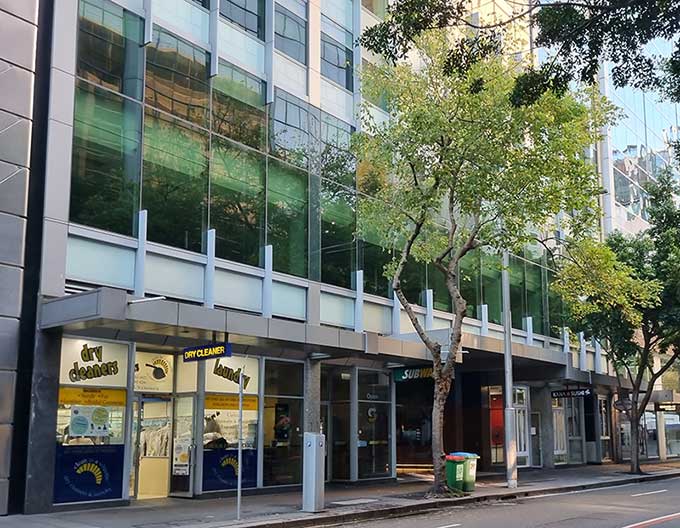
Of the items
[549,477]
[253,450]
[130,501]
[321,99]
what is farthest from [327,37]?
[549,477]

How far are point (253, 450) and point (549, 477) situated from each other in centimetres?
1231

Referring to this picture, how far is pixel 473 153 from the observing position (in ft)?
57.8

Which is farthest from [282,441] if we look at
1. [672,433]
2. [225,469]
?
[672,433]

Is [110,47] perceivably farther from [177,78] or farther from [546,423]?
[546,423]

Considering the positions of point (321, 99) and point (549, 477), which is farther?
point (549, 477)

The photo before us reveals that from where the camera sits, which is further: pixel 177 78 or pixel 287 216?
pixel 287 216

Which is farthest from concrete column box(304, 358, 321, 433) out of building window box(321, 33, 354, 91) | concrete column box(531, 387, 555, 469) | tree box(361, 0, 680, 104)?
concrete column box(531, 387, 555, 469)

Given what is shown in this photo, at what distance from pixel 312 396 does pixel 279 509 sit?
5014mm

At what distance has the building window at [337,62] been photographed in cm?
2244

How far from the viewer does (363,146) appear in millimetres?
19016

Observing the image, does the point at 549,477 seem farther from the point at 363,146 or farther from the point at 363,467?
the point at 363,146

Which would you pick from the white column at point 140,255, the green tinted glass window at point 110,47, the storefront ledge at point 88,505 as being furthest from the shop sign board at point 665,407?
the green tinted glass window at point 110,47

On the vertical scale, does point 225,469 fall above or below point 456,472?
above

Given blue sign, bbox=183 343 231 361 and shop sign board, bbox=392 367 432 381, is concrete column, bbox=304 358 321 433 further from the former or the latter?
blue sign, bbox=183 343 231 361
